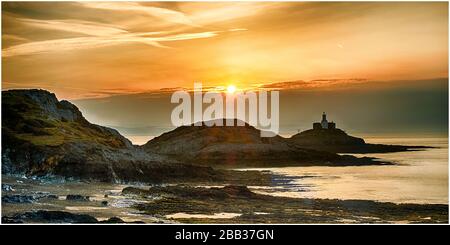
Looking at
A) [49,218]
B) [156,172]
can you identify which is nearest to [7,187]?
[49,218]

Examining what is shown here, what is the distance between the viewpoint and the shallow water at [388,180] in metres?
15.9

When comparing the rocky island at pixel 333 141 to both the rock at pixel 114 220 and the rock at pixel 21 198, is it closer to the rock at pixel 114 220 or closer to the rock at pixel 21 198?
the rock at pixel 114 220

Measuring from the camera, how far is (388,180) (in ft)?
56.2

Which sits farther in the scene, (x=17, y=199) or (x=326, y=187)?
(x=326, y=187)

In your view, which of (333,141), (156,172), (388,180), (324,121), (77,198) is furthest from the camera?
(156,172)

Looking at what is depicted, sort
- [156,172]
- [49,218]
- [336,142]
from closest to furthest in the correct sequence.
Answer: [49,218] → [336,142] → [156,172]

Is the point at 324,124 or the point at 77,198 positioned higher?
the point at 324,124

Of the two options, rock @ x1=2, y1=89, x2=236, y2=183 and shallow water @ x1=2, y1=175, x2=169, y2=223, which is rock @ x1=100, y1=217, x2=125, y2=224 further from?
rock @ x1=2, y1=89, x2=236, y2=183

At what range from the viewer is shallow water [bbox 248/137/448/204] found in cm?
1591

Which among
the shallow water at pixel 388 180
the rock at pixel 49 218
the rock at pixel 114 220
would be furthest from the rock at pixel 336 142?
the rock at pixel 49 218

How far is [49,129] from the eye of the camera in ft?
61.5

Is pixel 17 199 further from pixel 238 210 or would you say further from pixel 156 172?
pixel 238 210

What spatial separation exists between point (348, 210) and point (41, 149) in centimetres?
850

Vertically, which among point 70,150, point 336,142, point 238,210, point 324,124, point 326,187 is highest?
point 324,124
